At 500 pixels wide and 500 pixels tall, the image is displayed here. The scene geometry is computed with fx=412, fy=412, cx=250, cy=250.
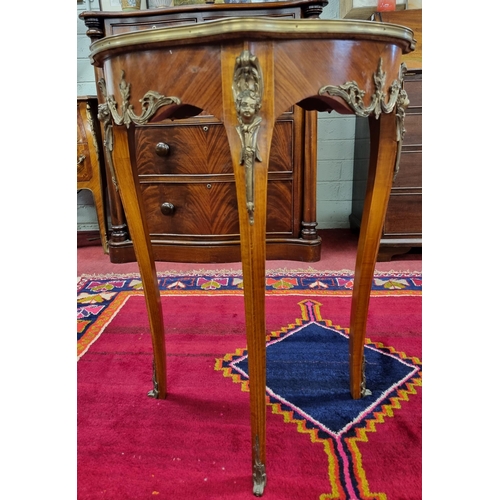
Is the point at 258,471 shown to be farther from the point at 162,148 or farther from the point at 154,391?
the point at 162,148

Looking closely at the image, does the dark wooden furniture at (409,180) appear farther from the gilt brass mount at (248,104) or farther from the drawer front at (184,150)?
the gilt brass mount at (248,104)

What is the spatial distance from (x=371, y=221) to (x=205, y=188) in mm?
1121

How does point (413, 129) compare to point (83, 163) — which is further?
point (83, 163)

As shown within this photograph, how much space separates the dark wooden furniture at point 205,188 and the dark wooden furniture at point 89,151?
16 cm

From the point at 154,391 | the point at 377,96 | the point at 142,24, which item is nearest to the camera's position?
the point at 377,96

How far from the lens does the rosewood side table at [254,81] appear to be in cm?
57

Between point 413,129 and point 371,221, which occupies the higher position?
point 413,129

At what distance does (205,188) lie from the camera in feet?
6.05

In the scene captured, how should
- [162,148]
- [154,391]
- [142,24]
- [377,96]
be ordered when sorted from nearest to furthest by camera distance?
1. [377,96]
2. [154,391]
3. [142,24]
4. [162,148]

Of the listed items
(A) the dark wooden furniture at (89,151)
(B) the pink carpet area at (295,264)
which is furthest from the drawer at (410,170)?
(A) the dark wooden furniture at (89,151)

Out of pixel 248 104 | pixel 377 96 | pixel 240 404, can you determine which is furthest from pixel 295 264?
pixel 248 104

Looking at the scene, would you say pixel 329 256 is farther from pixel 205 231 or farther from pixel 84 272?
pixel 84 272

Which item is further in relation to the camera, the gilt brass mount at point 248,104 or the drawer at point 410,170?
the drawer at point 410,170

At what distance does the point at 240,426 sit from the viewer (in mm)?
852
